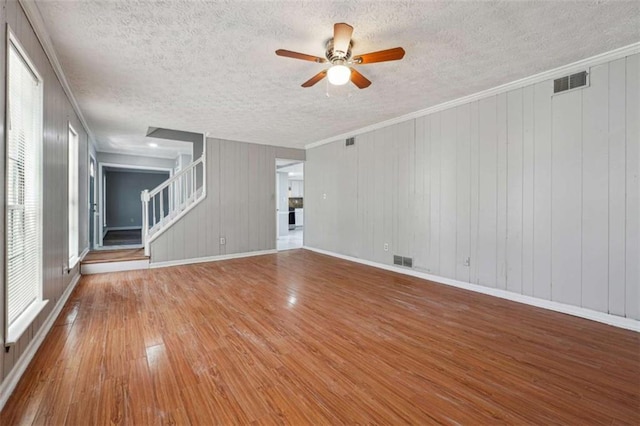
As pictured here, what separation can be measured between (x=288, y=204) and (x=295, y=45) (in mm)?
8530

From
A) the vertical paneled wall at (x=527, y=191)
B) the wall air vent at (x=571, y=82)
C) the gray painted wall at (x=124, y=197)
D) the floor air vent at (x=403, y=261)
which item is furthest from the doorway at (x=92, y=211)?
the wall air vent at (x=571, y=82)

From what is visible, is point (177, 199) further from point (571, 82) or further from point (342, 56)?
point (571, 82)

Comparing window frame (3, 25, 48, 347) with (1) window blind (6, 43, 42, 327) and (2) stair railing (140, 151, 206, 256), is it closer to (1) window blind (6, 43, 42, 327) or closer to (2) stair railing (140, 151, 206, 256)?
(1) window blind (6, 43, 42, 327)

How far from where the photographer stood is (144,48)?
2.65m

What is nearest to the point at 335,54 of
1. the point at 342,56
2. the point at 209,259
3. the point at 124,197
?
the point at 342,56

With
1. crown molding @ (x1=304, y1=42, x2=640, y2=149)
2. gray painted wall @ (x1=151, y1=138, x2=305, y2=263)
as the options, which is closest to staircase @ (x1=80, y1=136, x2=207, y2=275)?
gray painted wall @ (x1=151, y1=138, x2=305, y2=263)

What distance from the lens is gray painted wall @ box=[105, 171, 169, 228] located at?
1135cm

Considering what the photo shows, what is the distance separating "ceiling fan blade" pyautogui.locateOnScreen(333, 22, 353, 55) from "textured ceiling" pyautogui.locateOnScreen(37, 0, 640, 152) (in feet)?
0.49

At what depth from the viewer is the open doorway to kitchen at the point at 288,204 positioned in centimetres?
793

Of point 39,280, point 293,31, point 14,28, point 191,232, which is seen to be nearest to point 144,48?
point 14,28

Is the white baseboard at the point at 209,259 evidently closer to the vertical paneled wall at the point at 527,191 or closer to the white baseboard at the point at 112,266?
the white baseboard at the point at 112,266

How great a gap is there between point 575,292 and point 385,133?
3.53 metres

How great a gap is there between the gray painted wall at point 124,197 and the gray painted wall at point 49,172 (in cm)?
874

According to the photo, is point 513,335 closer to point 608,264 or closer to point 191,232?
point 608,264
